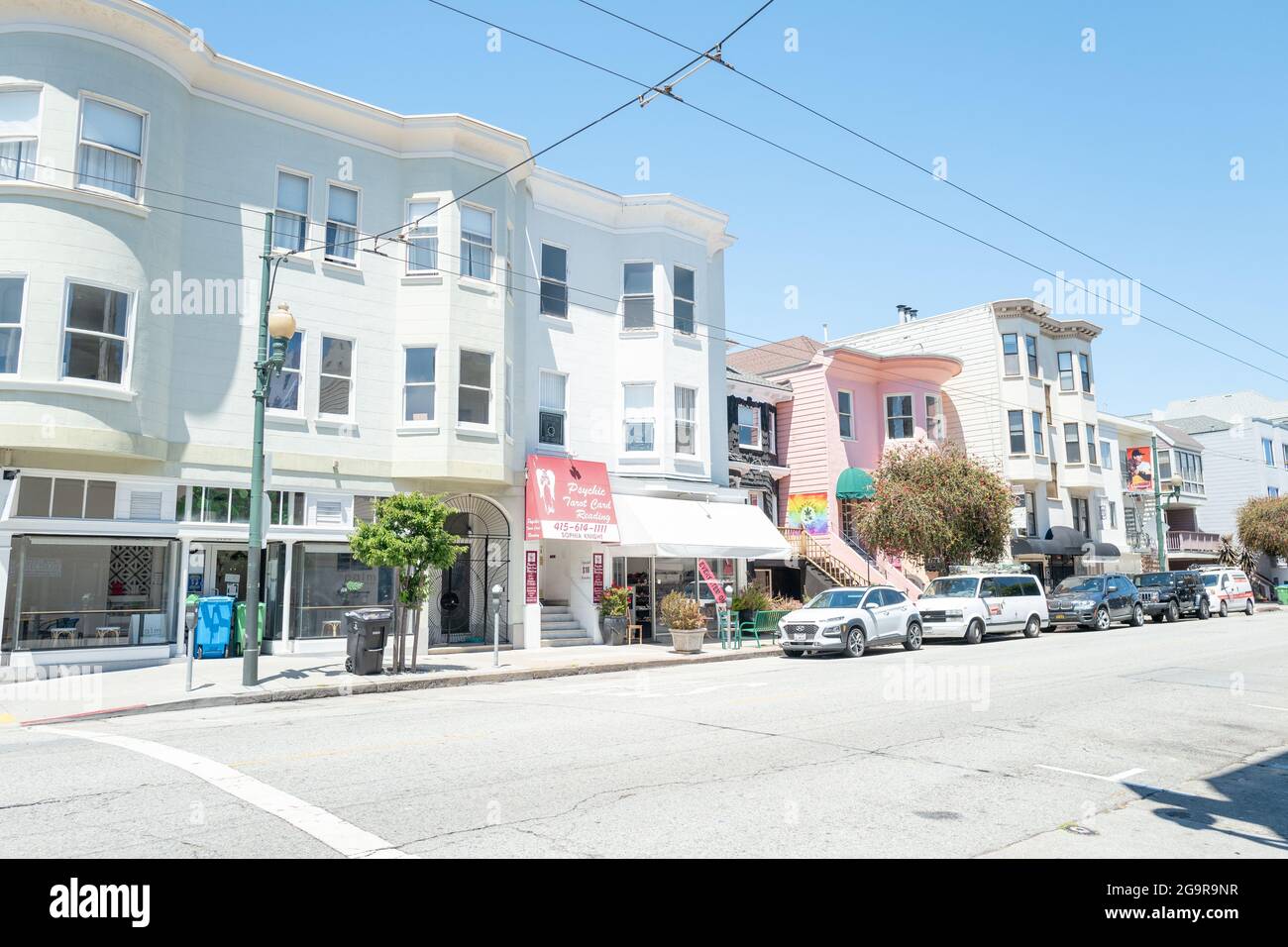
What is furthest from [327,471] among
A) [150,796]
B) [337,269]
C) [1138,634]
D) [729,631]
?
[1138,634]

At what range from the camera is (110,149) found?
16.8m

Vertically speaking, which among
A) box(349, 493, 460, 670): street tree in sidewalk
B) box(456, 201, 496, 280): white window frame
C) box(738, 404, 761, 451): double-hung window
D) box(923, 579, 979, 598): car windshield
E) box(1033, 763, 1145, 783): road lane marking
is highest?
box(456, 201, 496, 280): white window frame

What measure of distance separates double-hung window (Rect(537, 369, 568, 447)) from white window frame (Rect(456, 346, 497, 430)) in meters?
2.51

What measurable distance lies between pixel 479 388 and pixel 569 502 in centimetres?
366

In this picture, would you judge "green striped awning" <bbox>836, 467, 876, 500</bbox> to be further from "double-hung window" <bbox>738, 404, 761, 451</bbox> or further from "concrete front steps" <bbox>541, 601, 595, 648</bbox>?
"concrete front steps" <bbox>541, 601, 595, 648</bbox>

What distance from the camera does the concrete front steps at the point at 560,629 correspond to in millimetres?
22455

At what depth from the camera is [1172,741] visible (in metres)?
9.70

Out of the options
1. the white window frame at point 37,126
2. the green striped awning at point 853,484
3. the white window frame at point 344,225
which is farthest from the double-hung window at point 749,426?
the white window frame at point 37,126

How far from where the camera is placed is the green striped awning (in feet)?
107

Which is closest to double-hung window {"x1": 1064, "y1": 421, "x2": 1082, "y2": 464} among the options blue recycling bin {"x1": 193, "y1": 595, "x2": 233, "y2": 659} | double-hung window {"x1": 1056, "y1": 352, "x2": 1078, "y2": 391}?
Result: double-hung window {"x1": 1056, "y1": 352, "x2": 1078, "y2": 391}

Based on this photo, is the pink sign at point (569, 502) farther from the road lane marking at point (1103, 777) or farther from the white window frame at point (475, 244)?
the road lane marking at point (1103, 777)

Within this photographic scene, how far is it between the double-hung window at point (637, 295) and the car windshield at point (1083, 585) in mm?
16611

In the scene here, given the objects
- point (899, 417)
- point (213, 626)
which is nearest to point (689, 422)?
point (899, 417)
